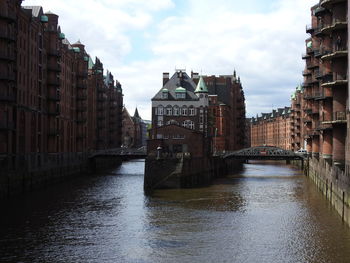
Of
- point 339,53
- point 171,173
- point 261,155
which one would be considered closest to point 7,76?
point 171,173

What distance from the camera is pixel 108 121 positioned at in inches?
5704

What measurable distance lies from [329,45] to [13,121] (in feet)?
124

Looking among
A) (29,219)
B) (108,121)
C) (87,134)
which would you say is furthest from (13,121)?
(108,121)


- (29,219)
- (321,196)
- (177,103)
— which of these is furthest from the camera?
(177,103)

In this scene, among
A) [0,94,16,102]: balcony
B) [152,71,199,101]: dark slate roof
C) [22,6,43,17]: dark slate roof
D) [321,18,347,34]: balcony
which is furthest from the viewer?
[152,71,199,101]: dark slate roof

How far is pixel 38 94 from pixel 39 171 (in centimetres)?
1187

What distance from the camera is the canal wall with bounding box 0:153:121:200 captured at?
56.4 m

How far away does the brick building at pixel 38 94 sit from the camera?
194ft

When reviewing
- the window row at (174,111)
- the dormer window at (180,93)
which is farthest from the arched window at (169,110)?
the dormer window at (180,93)

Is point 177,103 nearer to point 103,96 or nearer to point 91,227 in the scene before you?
point 103,96

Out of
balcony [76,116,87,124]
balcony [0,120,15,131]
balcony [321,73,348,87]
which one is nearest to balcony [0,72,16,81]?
balcony [0,120,15,131]

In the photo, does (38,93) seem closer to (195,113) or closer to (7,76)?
(7,76)

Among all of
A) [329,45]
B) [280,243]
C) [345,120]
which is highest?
[329,45]

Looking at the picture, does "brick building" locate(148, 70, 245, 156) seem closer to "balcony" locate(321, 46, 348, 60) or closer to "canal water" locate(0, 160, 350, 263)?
"canal water" locate(0, 160, 350, 263)
